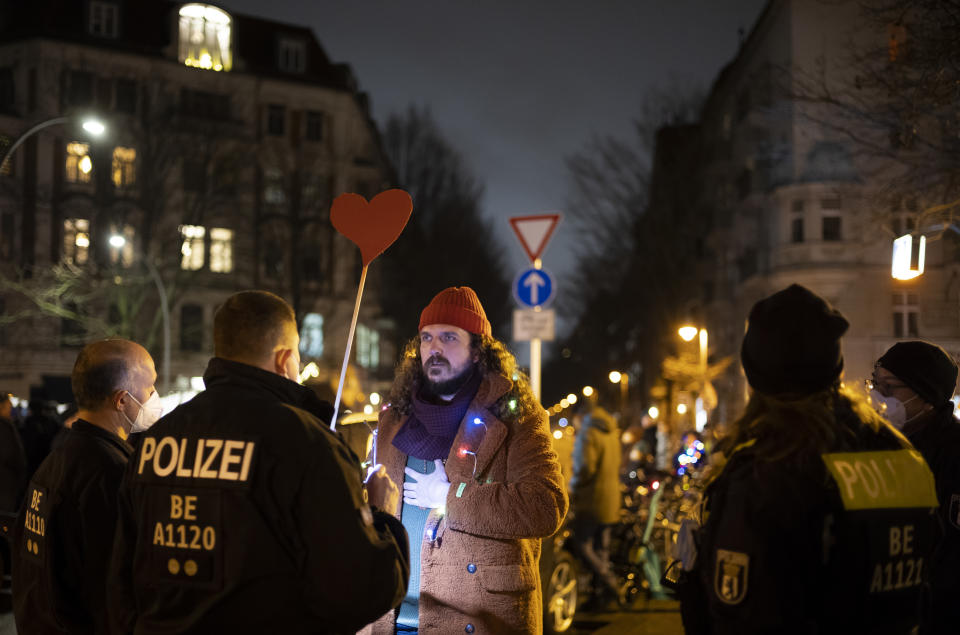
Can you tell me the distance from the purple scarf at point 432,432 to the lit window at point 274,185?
114 ft

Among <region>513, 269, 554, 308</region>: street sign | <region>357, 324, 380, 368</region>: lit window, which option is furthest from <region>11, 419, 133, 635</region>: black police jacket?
<region>357, 324, 380, 368</region>: lit window

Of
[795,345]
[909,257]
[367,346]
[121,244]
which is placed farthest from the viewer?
[367,346]

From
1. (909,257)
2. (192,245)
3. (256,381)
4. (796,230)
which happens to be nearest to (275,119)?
(192,245)

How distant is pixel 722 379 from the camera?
143 ft

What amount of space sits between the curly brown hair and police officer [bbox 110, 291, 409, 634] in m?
1.40

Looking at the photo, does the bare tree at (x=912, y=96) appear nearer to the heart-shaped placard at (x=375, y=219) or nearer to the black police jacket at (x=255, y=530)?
the heart-shaped placard at (x=375, y=219)

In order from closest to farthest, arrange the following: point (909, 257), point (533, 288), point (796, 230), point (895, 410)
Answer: point (895, 410)
point (909, 257)
point (533, 288)
point (796, 230)

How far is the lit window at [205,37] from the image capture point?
136 ft

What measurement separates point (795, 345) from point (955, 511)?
5.44 feet

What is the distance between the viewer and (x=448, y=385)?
14.1ft

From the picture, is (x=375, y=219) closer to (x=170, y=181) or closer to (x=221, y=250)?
(x=170, y=181)

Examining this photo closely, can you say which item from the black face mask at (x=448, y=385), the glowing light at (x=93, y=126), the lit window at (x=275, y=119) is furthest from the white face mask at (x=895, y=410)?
the lit window at (x=275, y=119)

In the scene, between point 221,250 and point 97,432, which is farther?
point 221,250

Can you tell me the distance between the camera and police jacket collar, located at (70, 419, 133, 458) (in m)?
3.67
